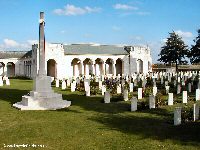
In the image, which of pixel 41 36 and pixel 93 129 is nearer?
pixel 93 129

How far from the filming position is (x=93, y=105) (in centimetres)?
1677

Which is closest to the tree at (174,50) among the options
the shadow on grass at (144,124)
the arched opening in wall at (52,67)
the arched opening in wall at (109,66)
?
the arched opening in wall at (109,66)

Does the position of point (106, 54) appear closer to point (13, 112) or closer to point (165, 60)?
point (165, 60)

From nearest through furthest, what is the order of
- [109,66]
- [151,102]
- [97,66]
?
[151,102]
[97,66]
[109,66]

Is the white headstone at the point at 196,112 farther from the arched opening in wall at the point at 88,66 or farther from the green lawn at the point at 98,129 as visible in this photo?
the arched opening in wall at the point at 88,66

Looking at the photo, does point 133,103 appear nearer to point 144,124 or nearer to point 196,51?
point 144,124

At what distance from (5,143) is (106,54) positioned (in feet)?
129

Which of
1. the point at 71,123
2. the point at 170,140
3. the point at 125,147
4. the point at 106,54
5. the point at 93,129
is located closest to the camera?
the point at 125,147

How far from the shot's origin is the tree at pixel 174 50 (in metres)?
55.0

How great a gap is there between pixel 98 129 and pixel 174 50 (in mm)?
46168

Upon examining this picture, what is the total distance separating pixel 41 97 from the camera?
52.5 feet

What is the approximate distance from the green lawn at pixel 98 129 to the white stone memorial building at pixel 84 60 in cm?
2962

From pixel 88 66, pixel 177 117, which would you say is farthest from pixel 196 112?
pixel 88 66

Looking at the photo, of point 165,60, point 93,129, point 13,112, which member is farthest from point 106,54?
point 93,129
